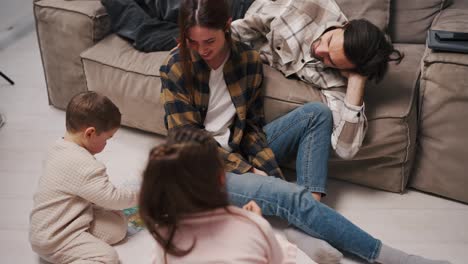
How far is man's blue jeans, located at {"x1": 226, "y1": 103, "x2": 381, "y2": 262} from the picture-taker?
148 cm

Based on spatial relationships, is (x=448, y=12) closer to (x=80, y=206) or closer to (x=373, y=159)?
(x=373, y=159)

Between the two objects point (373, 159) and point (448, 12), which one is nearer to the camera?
point (373, 159)

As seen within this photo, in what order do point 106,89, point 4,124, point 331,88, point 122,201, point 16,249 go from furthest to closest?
point 4,124 → point 106,89 → point 331,88 → point 16,249 → point 122,201

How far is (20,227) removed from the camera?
1660mm

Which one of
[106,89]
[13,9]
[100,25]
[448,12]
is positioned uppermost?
[448,12]

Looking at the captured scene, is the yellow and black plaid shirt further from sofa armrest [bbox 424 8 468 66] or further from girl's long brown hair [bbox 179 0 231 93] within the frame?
sofa armrest [bbox 424 8 468 66]

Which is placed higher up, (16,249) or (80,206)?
(80,206)

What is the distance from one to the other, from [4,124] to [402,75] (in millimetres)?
1737

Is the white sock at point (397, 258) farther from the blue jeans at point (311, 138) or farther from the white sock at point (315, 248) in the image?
the blue jeans at point (311, 138)

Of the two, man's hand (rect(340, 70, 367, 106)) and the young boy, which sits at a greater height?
man's hand (rect(340, 70, 367, 106))

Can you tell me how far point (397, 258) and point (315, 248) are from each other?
25 centimetres

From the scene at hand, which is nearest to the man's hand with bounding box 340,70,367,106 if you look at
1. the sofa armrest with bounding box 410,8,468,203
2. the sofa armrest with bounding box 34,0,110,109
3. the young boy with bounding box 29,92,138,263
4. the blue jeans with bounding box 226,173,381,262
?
the sofa armrest with bounding box 410,8,468,203

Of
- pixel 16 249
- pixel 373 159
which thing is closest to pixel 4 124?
pixel 16 249

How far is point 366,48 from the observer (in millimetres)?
1520
